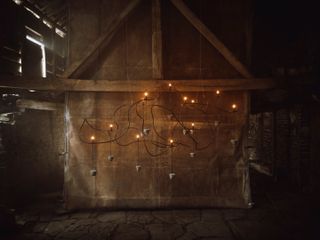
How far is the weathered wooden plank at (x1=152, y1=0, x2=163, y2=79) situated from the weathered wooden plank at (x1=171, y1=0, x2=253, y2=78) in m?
0.49

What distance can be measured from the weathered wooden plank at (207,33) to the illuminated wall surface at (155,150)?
0.87 m

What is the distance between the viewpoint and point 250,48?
19.9 feet

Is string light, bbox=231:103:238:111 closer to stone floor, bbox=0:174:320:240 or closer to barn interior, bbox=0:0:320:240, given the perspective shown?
barn interior, bbox=0:0:320:240

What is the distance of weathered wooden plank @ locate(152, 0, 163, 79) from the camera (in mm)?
5773

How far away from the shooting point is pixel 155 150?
606cm

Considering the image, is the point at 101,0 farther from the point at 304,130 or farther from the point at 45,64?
Result: the point at 304,130

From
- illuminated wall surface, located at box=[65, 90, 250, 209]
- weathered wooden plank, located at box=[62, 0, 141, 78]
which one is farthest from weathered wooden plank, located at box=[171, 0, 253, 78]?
weathered wooden plank, located at box=[62, 0, 141, 78]

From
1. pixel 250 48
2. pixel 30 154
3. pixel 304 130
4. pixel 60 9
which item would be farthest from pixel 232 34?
pixel 30 154

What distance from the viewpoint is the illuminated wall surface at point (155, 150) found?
19.8ft

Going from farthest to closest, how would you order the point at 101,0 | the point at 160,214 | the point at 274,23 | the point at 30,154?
the point at 274,23, the point at 30,154, the point at 101,0, the point at 160,214

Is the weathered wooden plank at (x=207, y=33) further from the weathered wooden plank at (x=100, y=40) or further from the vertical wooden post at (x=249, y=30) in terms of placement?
the weathered wooden plank at (x=100, y=40)

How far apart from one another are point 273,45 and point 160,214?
7.59m

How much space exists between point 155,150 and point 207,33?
3418 millimetres

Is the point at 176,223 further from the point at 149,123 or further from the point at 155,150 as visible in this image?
the point at 149,123
